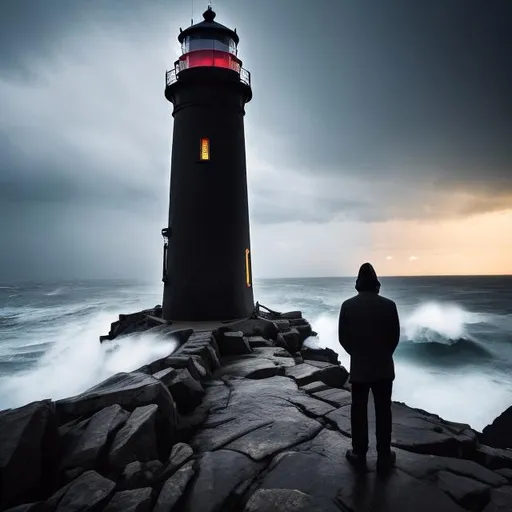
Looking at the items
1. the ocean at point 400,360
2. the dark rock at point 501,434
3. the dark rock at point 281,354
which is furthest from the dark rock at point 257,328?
the dark rock at point 501,434

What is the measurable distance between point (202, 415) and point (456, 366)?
18.8m

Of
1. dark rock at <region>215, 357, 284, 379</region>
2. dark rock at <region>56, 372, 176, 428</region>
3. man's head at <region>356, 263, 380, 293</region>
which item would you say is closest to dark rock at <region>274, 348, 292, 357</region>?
dark rock at <region>215, 357, 284, 379</region>

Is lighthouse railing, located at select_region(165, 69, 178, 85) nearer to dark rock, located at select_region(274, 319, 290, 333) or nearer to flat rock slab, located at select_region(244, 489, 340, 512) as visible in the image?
dark rock, located at select_region(274, 319, 290, 333)

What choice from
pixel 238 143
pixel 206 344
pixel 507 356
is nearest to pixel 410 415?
pixel 206 344

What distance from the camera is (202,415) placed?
4102mm

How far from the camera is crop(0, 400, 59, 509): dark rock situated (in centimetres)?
255

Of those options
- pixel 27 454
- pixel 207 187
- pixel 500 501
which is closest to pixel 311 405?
pixel 500 501

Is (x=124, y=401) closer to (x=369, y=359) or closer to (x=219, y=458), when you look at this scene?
(x=219, y=458)

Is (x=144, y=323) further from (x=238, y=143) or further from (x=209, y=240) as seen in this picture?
(x=238, y=143)

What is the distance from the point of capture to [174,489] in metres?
2.63

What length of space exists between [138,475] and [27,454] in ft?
2.80

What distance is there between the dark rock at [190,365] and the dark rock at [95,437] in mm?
1569

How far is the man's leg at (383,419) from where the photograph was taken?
295cm

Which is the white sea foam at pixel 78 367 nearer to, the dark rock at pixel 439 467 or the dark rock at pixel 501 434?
the dark rock at pixel 439 467
